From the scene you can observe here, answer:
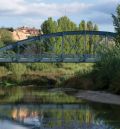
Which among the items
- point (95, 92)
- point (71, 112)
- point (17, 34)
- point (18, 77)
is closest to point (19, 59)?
point (18, 77)

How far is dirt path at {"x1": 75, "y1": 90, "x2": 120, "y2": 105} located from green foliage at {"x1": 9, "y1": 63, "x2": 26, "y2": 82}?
2451 centimetres

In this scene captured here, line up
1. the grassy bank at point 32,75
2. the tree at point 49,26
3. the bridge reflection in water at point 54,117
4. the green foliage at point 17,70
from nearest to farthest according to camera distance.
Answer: the bridge reflection in water at point 54,117 → the grassy bank at point 32,75 → the green foliage at point 17,70 → the tree at point 49,26

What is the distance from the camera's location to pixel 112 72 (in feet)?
220

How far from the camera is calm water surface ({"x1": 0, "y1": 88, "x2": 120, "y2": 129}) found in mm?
37162

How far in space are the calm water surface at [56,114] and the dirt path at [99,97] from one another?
2782mm

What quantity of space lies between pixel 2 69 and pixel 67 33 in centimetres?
1427

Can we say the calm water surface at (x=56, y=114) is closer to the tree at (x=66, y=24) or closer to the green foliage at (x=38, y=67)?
the green foliage at (x=38, y=67)

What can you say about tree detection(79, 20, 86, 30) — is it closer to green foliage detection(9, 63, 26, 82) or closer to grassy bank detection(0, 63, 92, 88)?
grassy bank detection(0, 63, 92, 88)

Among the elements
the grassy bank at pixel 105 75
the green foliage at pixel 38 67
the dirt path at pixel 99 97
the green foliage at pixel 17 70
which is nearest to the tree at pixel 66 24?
the green foliage at pixel 38 67

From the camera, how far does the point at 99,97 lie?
62.7 meters

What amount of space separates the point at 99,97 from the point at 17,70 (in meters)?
36.8

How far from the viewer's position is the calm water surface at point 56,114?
37162 mm

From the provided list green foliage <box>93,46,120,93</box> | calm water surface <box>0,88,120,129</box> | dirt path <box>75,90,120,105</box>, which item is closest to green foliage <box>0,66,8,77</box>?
green foliage <box>93,46,120,93</box>

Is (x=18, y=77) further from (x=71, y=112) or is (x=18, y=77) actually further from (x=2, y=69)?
(x=71, y=112)
